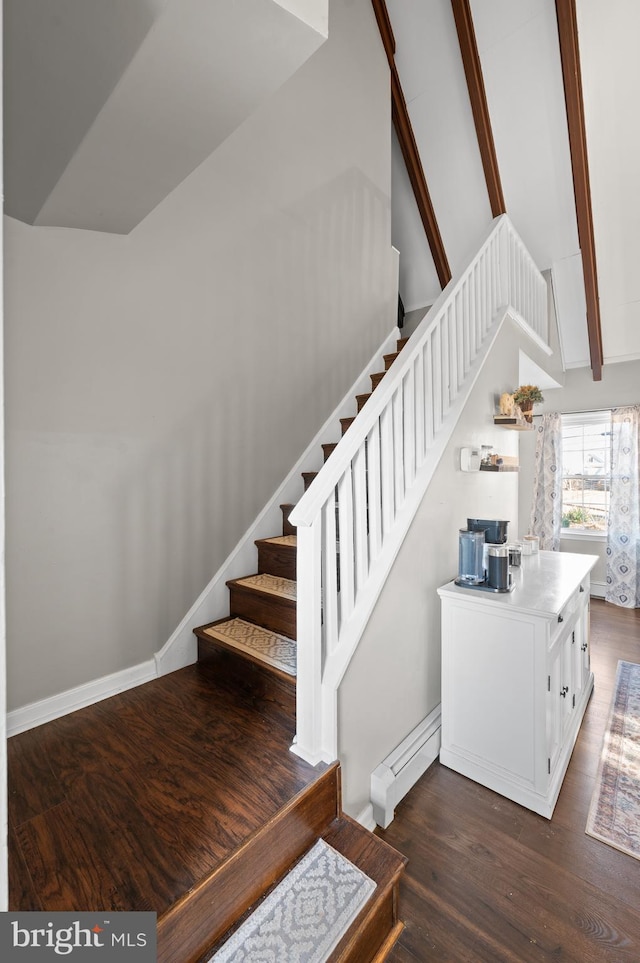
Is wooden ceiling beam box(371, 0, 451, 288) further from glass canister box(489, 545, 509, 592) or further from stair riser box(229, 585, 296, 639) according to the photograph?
stair riser box(229, 585, 296, 639)

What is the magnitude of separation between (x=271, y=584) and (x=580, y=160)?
4.15m

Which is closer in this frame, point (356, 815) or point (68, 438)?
point (356, 815)

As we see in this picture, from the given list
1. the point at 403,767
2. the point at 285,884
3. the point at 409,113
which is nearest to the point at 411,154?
the point at 409,113

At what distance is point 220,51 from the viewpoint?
1101mm

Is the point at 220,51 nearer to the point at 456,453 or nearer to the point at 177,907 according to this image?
the point at 456,453

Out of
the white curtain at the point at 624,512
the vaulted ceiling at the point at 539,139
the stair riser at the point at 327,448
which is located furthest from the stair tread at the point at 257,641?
the white curtain at the point at 624,512

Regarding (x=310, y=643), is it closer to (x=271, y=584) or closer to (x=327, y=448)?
(x=271, y=584)

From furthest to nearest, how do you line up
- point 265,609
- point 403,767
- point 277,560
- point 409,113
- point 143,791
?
point 409,113
point 277,560
point 265,609
point 403,767
point 143,791

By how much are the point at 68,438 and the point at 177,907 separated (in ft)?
5.19

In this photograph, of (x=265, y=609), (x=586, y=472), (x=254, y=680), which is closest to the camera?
(x=254, y=680)

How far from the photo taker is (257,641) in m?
2.12

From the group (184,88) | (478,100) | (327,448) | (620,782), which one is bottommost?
(620,782)

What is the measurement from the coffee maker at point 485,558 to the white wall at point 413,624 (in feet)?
0.39

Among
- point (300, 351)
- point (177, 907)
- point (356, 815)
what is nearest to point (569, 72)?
point (300, 351)
